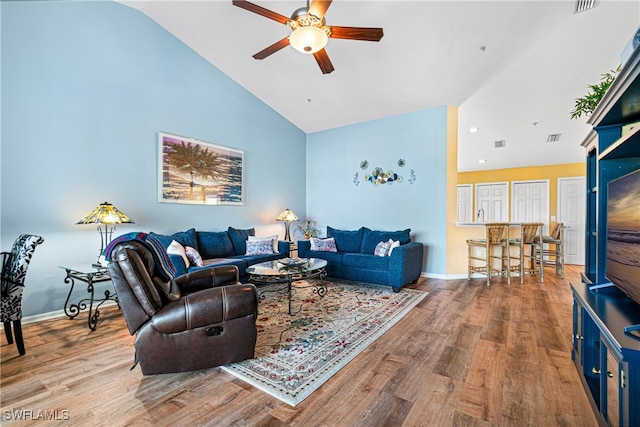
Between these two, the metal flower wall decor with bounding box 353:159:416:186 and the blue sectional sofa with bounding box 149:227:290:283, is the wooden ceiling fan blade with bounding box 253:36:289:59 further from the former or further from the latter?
the metal flower wall decor with bounding box 353:159:416:186

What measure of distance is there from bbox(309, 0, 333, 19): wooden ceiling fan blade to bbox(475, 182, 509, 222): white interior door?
6.69m

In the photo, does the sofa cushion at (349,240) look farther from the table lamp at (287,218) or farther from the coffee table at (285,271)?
the coffee table at (285,271)

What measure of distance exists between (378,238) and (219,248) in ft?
8.82

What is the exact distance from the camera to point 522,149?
19.2 feet

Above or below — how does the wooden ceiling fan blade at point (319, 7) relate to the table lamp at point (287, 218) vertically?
above

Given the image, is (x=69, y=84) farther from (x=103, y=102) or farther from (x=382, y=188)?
(x=382, y=188)

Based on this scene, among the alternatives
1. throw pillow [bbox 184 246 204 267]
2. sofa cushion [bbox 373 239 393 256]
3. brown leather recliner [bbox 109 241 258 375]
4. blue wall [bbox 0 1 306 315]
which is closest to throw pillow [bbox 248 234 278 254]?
blue wall [bbox 0 1 306 315]

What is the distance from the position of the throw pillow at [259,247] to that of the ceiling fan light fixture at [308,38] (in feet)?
10.0

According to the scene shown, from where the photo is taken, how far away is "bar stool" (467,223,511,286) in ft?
14.6

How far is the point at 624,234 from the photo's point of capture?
145 cm

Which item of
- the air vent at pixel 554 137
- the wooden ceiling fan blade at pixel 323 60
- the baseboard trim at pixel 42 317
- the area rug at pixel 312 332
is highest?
the wooden ceiling fan blade at pixel 323 60

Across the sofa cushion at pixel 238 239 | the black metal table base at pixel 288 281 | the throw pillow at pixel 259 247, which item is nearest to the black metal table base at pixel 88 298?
the black metal table base at pixel 288 281

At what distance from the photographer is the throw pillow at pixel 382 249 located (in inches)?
174

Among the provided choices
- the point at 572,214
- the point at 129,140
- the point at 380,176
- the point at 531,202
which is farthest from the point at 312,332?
the point at 572,214
